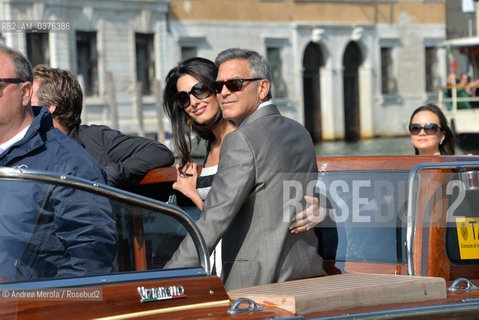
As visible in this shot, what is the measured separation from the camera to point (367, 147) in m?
27.2

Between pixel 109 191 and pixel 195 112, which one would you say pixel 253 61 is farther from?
pixel 109 191

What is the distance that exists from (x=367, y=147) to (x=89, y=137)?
77.4 feet

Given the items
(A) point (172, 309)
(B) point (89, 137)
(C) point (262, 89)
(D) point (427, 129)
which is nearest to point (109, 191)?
(A) point (172, 309)

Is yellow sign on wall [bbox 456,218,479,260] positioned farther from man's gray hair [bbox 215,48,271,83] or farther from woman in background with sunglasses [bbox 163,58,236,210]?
woman in background with sunglasses [bbox 163,58,236,210]

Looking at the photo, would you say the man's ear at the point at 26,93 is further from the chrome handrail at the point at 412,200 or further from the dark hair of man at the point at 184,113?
the chrome handrail at the point at 412,200

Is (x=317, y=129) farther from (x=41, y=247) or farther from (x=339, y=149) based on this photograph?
(x=41, y=247)

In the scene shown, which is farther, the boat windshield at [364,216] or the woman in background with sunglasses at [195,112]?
the woman in background with sunglasses at [195,112]

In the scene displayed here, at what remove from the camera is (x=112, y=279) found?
2.53 m

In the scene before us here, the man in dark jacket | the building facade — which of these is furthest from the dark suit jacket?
the building facade

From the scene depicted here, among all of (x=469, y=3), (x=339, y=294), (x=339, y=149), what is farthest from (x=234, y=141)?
(x=469, y=3)

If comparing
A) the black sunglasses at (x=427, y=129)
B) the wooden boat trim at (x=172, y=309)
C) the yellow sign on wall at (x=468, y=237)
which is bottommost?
the wooden boat trim at (x=172, y=309)

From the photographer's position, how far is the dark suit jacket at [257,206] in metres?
2.89

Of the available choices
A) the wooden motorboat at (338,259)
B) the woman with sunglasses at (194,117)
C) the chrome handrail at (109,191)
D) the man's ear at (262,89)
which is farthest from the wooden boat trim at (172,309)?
the woman with sunglasses at (194,117)

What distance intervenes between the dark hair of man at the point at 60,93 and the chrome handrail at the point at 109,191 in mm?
1425
